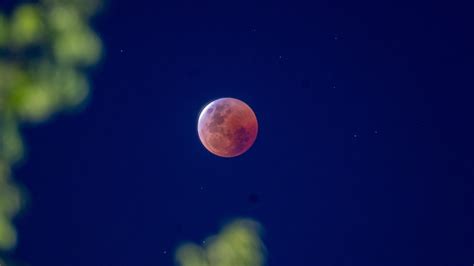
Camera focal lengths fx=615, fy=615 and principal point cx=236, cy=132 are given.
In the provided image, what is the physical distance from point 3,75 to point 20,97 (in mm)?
164

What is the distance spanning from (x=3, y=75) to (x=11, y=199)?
23.2 inches

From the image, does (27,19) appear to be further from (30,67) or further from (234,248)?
(234,248)

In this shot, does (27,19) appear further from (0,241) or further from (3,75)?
(0,241)

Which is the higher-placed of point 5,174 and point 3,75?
point 3,75

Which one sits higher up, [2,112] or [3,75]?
[3,75]

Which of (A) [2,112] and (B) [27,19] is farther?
(B) [27,19]

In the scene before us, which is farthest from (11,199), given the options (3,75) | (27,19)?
(27,19)

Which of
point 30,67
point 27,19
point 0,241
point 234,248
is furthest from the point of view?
point 234,248

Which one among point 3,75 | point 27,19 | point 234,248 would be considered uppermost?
point 27,19

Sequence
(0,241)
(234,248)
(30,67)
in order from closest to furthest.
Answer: (0,241) < (30,67) < (234,248)

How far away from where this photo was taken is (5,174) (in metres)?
2.96

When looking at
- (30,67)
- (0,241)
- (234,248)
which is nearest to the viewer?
(0,241)

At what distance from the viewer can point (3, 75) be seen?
2.92 metres

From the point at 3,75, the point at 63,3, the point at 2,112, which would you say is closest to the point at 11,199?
the point at 2,112
